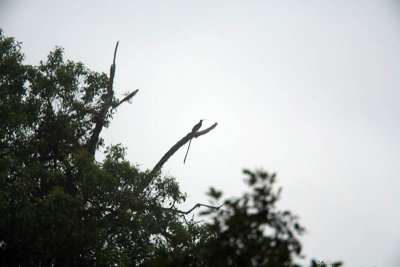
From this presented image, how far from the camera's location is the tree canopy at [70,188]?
883 centimetres

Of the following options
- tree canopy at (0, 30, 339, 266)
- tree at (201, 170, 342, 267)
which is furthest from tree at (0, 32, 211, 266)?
tree at (201, 170, 342, 267)

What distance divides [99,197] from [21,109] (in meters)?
4.80

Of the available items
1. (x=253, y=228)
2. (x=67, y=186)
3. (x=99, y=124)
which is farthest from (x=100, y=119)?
(x=253, y=228)

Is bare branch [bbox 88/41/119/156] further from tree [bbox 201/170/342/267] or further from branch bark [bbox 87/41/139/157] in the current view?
tree [bbox 201/170/342/267]

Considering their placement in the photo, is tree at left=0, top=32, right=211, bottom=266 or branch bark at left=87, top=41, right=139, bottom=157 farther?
branch bark at left=87, top=41, right=139, bottom=157

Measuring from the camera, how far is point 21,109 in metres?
11.0

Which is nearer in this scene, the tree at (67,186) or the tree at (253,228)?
the tree at (253,228)

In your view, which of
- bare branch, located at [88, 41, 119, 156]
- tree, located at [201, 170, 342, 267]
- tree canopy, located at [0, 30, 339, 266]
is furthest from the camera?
bare branch, located at [88, 41, 119, 156]

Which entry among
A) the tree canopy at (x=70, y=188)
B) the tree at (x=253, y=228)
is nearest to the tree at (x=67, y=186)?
the tree canopy at (x=70, y=188)

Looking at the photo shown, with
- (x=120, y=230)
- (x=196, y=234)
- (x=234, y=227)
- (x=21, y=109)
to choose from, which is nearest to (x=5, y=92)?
(x=21, y=109)

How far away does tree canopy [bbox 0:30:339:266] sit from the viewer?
8.83 m

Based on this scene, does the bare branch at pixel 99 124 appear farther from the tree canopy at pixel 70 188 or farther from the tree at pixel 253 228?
the tree at pixel 253 228

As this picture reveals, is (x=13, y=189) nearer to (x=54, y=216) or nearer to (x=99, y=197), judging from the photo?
(x=54, y=216)

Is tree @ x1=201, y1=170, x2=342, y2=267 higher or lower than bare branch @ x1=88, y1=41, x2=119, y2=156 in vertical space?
lower
